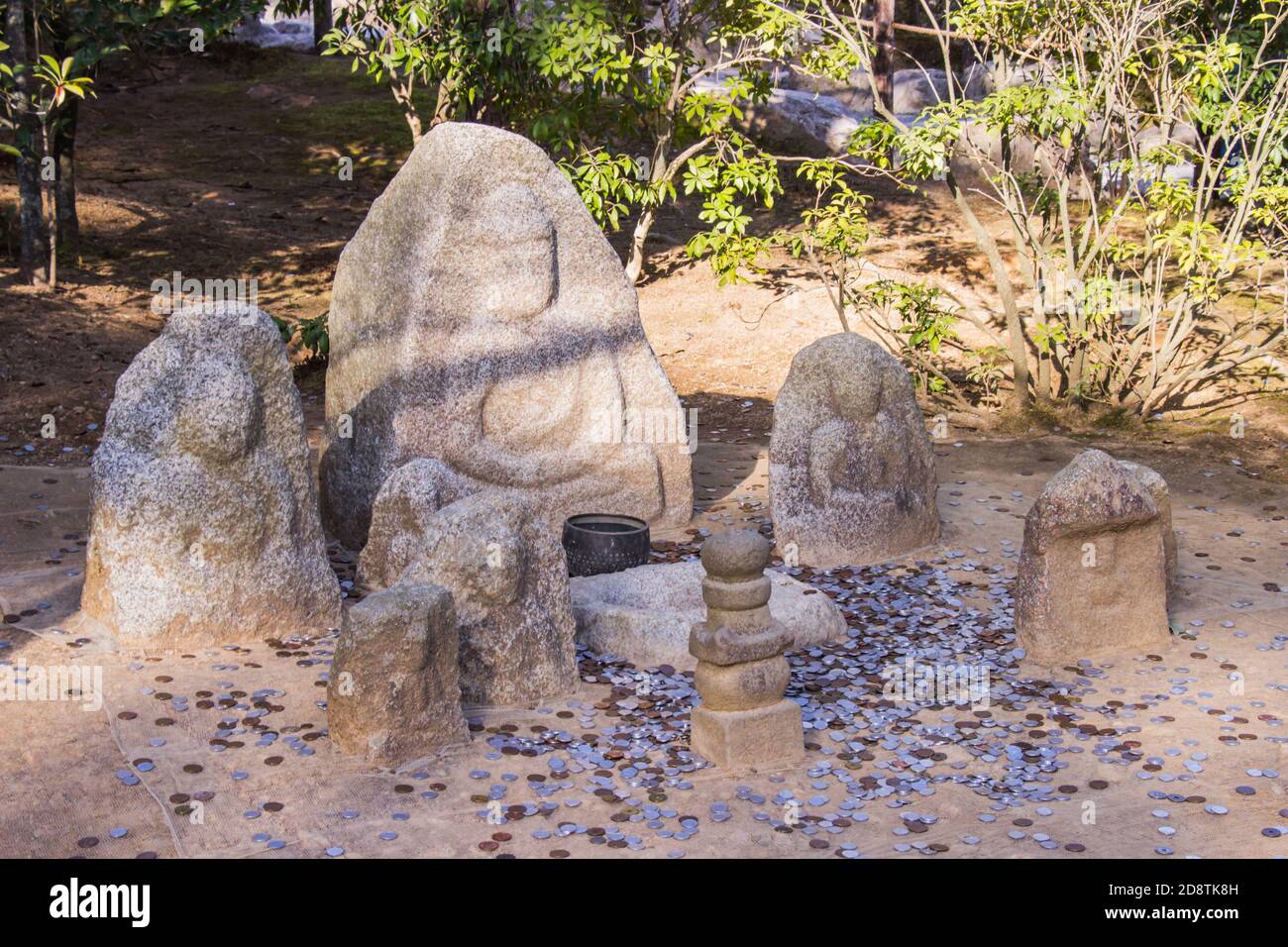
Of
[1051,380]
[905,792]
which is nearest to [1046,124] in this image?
[1051,380]

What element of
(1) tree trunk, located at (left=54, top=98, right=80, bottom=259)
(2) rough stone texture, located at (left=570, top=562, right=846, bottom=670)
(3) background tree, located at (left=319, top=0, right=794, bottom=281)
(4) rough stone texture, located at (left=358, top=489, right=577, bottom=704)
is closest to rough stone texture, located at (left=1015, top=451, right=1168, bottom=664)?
(2) rough stone texture, located at (left=570, top=562, right=846, bottom=670)

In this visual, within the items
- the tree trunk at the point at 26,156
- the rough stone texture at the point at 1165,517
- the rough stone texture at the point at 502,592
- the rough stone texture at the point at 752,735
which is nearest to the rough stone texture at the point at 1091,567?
the rough stone texture at the point at 1165,517

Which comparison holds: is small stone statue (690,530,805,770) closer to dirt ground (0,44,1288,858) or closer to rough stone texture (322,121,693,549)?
dirt ground (0,44,1288,858)

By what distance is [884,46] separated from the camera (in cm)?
1639

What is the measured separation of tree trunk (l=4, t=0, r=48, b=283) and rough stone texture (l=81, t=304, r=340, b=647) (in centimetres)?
542

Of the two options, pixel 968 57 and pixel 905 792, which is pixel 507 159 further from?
pixel 968 57

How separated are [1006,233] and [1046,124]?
233 inches

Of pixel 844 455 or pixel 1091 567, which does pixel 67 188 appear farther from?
pixel 1091 567

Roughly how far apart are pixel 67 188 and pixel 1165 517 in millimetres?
10820

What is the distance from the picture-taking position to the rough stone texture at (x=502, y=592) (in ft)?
19.6

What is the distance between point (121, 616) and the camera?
6.43 metres

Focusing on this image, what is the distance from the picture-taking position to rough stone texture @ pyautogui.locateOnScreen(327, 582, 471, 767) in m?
5.38

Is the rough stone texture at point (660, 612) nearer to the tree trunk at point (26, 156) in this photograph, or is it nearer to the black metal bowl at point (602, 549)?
the black metal bowl at point (602, 549)

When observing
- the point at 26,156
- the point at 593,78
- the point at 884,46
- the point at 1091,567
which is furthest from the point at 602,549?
the point at 884,46
